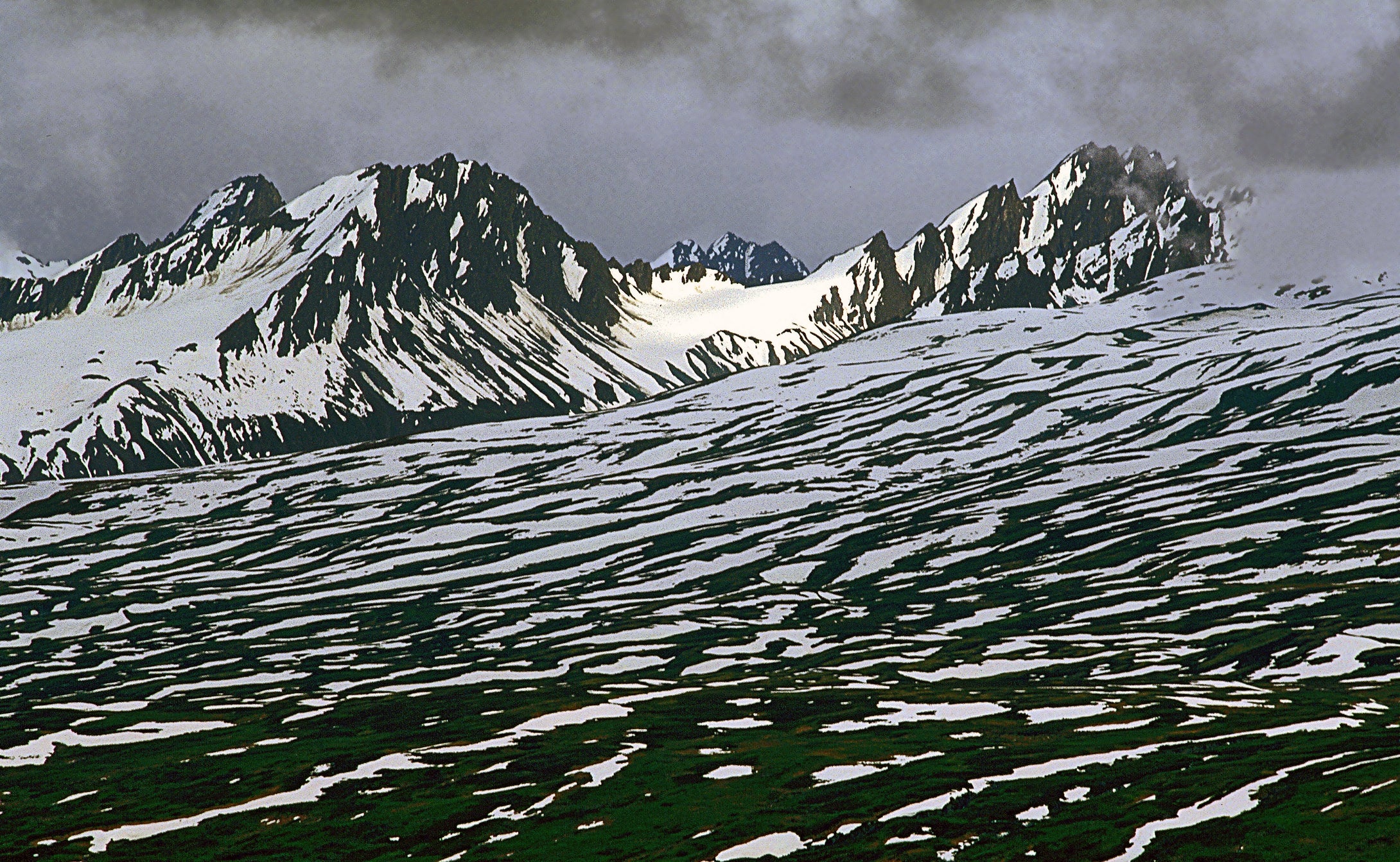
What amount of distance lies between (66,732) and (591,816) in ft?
159

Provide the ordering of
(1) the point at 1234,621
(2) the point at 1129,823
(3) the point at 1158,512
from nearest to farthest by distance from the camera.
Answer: (2) the point at 1129,823, (1) the point at 1234,621, (3) the point at 1158,512

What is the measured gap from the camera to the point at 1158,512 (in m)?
186

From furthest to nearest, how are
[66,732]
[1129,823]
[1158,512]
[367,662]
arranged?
1. [1158,512]
2. [367,662]
3. [66,732]
4. [1129,823]

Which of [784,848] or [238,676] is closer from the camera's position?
[784,848]

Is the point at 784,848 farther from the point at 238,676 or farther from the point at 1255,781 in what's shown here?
the point at 238,676

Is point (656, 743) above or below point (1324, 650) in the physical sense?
above

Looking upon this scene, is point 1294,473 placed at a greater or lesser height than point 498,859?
lesser

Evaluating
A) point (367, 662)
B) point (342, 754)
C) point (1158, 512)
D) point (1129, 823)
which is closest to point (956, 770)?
point (1129, 823)

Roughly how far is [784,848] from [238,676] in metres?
82.6

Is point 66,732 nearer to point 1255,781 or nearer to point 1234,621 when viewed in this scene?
point 1255,781

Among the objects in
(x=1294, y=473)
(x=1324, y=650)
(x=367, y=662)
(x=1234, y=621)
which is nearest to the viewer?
(x=1324, y=650)

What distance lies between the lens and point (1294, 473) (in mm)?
199125

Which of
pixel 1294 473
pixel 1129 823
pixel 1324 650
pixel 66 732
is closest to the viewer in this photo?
pixel 1129 823

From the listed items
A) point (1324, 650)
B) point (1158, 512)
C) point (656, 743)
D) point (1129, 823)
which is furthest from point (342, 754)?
point (1158, 512)
